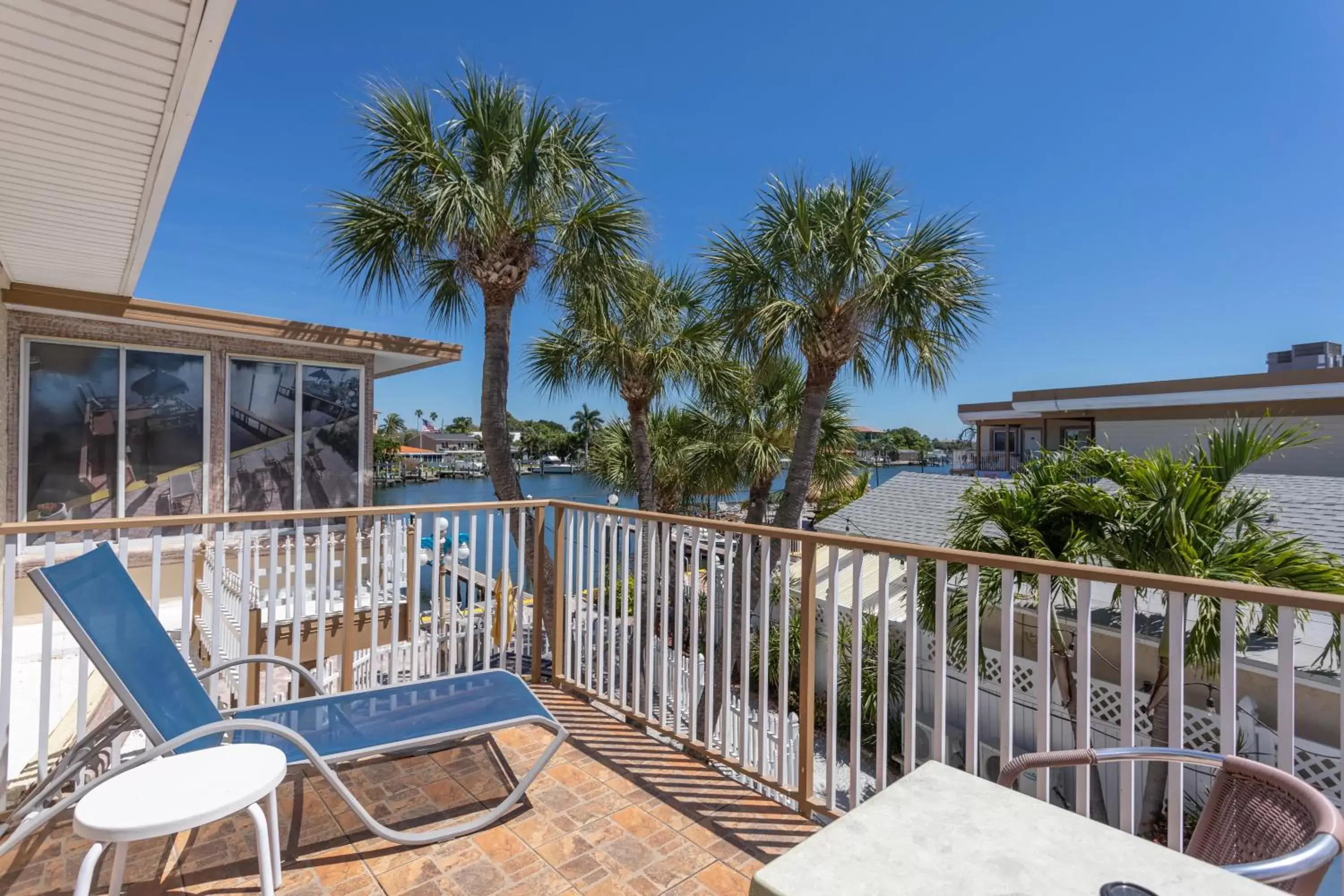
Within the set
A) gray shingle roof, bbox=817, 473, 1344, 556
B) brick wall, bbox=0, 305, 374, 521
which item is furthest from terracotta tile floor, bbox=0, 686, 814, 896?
brick wall, bbox=0, 305, 374, 521

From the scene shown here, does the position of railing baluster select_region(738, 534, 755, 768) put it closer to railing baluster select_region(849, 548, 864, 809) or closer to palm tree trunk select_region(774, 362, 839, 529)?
railing baluster select_region(849, 548, 864, 809)

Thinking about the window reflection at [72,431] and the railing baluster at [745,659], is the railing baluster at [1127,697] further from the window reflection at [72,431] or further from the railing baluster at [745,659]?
the window reflection at [72,431]

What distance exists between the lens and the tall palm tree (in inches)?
273

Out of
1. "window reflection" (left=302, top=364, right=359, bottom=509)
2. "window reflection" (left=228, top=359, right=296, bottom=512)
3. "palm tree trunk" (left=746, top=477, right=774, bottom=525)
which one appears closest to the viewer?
"window reflection" (left=228, top=359, right=296, bottom=512)

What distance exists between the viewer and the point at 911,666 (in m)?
2.19

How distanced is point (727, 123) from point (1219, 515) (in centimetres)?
1652

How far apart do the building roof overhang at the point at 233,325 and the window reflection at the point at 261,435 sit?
1.46 ft

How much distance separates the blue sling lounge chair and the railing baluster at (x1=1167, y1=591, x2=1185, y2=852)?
1.96 meters

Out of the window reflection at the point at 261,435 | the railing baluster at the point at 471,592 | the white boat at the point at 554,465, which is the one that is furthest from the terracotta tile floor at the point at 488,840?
the white boat at the point at 554,465

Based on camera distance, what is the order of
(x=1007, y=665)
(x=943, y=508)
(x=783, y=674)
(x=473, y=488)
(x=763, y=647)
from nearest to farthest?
(x=1007, y=665)
(x=783, y=674)
(x=763, y=647)
(x=943, y=508)
(x=473, y=488)

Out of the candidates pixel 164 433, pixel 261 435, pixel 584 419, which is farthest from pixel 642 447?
pixel 584 419

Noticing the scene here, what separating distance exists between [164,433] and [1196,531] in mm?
10138

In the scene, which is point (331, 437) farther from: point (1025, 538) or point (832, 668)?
point (1025, 538)

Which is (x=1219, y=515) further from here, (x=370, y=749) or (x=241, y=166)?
(x=241, y=166)
